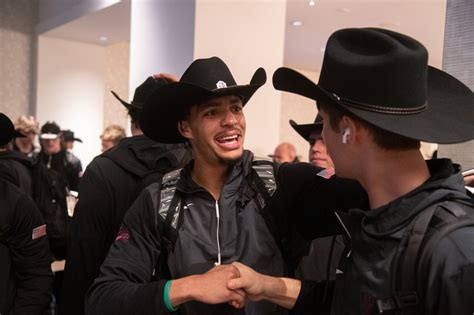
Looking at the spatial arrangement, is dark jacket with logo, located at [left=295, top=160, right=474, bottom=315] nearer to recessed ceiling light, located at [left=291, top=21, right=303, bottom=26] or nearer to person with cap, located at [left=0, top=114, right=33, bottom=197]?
person with cap, located at [left=0, top=114, right=33, bottom=197]

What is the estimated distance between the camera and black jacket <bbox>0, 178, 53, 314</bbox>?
187 centimetres

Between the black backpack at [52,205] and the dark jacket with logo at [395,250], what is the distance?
242cm

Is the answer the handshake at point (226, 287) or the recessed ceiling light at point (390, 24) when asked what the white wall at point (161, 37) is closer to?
the handshake at point (226, 287)

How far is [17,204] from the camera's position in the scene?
1.90 meters

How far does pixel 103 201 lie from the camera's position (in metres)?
1.91

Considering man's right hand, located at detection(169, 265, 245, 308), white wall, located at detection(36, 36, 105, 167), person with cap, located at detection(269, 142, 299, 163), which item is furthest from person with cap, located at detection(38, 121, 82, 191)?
man's right hand, located at detection(169, 265, 245, 308)

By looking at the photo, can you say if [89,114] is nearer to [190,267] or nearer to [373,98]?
[190,267]

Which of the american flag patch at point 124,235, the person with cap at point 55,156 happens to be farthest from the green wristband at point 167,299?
the person with cap at point 55,156

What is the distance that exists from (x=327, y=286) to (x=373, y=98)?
543mm

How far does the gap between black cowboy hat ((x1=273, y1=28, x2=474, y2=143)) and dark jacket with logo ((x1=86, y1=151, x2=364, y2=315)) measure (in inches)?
15.6

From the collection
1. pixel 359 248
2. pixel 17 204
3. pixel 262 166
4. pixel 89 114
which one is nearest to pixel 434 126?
pixel 359 248

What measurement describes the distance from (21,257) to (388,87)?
159 centimetres

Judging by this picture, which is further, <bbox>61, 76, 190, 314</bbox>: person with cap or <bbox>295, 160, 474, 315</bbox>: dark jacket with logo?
<bbox>61, 76, 190, 314</bbox>: person with cap

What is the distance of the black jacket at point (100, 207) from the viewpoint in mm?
1921
